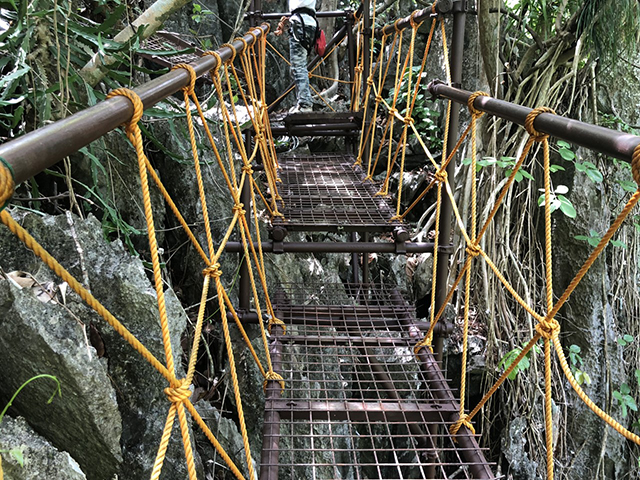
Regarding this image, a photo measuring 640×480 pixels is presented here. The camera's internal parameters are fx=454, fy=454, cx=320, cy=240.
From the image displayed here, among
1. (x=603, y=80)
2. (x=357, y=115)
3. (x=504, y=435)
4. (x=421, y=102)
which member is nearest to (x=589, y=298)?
(x=504, y=435)

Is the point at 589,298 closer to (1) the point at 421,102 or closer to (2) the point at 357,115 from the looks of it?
(2) the point at 357,115

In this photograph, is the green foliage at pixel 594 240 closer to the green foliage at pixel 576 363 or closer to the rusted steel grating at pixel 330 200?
the green foliage at pixel 576 363

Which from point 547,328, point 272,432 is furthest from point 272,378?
point 547,328

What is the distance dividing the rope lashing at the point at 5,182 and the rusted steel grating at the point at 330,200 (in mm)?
1164

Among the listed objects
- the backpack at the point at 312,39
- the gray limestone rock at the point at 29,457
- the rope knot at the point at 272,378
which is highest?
the backpack at the point at 312,39

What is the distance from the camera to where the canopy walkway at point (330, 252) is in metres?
0.57

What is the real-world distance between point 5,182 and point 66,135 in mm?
120

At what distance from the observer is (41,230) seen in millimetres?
1102

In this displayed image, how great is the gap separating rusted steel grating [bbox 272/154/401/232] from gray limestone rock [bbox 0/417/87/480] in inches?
34.8

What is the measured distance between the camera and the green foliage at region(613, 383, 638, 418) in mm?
2100

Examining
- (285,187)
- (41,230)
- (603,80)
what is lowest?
(285,187)

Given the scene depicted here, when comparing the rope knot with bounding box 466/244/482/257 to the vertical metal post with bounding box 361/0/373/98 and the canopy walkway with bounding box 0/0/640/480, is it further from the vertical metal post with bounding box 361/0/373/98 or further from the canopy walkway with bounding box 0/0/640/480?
the vertical metal post with bounding box 361/0/373/98

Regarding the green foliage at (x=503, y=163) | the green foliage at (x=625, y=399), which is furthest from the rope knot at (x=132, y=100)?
the green foliage at (x=625, y=399)

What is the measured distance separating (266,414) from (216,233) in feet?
3.55
